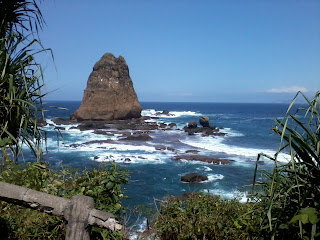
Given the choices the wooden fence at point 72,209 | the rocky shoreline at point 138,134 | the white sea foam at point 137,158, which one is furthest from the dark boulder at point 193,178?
the wooden fence at point 72,209

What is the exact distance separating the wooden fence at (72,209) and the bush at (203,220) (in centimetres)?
205

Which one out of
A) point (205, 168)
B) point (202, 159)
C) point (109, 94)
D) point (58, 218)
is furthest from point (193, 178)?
point (109, 94)

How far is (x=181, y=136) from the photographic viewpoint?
46000mm

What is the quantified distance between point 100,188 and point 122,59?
6870cm

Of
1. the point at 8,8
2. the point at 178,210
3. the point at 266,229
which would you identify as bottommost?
the point at 178,210

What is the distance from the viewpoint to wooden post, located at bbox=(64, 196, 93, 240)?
234cm

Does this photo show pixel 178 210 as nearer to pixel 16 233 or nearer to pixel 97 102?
pixel 16 233

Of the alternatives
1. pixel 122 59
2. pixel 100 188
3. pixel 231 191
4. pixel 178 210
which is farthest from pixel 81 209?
pixel 122 59

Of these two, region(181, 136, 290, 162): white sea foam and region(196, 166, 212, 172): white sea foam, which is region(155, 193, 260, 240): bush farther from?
region(181, 136, 290, 162): white sea foam

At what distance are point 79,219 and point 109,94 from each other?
62.1 metres

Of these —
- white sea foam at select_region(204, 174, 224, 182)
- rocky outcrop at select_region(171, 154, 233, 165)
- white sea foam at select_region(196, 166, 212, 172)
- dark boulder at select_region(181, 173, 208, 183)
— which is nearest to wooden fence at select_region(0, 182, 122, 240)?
dark boulder at select_region(181, 173, 208, 183)

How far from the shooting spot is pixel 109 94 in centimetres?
6338

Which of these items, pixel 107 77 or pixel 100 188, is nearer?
pixel 100 188

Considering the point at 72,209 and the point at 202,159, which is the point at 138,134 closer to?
the point at 202,159
